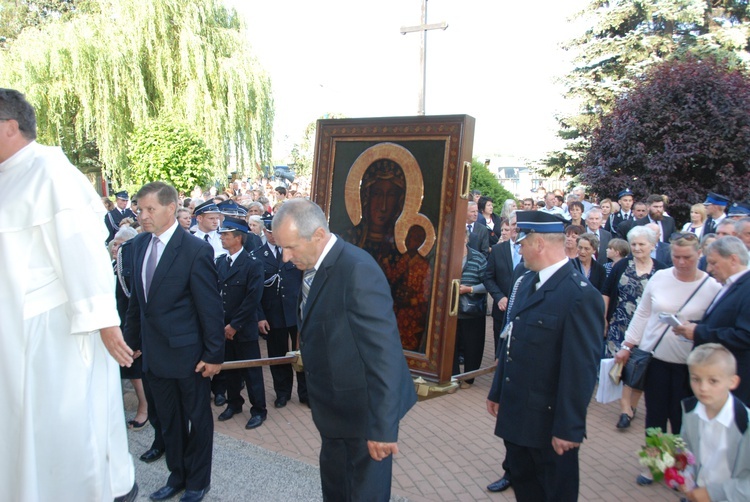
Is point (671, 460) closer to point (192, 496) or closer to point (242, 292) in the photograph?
point (192, 496)

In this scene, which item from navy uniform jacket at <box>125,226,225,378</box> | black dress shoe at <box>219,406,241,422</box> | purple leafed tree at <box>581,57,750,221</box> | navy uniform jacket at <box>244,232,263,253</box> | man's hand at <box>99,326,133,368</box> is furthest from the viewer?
purple leafed tree at <box>581,57,750,221</box>

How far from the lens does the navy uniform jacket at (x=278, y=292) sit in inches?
257

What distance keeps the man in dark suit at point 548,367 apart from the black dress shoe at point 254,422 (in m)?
3.12

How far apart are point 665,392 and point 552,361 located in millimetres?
2006

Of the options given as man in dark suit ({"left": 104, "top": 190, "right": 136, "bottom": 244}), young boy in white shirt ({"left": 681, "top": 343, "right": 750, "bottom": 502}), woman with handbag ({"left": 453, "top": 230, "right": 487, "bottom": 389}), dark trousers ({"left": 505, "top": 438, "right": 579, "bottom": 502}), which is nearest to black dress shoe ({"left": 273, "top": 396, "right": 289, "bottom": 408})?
woman with handbag ({"left": 453, "top": 230, "right": 487, "bottom": 389})

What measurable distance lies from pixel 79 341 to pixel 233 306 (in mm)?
3121

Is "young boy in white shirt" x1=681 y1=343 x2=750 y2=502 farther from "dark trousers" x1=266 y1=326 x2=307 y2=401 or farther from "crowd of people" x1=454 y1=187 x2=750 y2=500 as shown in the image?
"dark trousers" x1=266 y1=326 x2=307 y2=401

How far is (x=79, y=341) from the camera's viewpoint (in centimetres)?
292

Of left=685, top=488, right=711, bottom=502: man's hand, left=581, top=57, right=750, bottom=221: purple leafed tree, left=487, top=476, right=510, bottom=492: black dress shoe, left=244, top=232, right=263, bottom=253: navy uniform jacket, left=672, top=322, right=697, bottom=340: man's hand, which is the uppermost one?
left=581, top=57, right=750, bottom=221: purple leafed tree

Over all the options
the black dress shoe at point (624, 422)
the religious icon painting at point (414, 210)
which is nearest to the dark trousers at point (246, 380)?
the religious icon painting at point (414, 210)

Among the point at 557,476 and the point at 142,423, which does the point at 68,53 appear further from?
the point at 557,476

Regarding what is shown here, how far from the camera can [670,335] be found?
4.63 meters

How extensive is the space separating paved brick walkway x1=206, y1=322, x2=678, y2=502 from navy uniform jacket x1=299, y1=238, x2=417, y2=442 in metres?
1.86

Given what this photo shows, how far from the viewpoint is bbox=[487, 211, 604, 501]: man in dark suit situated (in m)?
3.13
